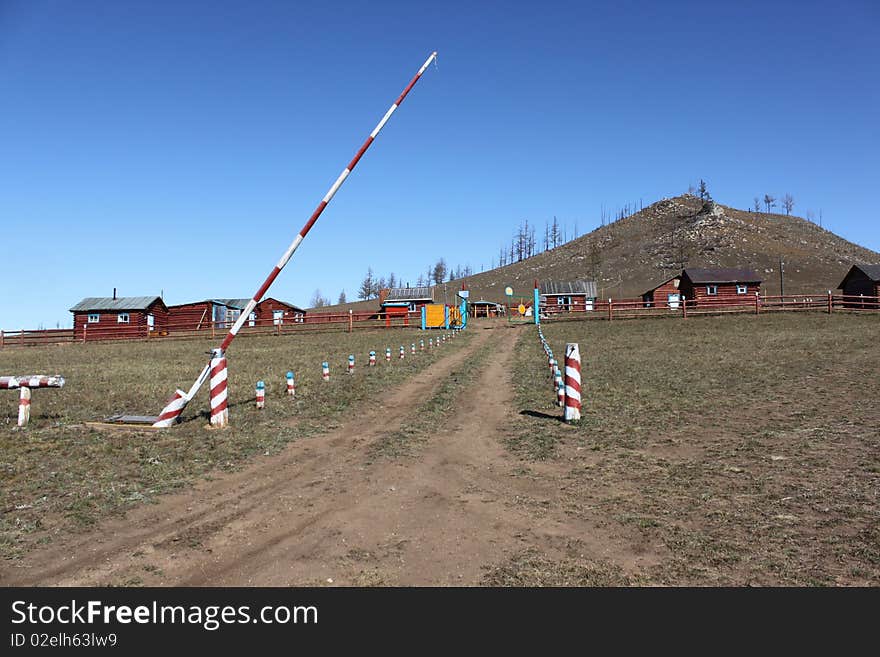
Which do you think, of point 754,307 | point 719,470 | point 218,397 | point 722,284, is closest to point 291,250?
point 218,397

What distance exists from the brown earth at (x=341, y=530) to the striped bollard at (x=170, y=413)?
3.09m

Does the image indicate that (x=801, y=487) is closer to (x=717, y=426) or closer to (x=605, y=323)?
(x=717, y=426)

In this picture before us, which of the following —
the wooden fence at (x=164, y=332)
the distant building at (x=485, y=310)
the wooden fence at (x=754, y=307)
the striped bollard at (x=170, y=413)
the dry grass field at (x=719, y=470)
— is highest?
the distant building at (x=485, y=310)

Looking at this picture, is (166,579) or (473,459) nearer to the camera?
(166,579)

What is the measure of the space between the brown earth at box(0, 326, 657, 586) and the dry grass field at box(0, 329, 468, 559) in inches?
25.7

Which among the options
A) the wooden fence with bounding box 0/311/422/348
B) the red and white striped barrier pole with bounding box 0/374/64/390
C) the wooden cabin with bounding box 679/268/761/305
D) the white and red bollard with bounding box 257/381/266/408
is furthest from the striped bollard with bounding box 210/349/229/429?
the wooden cabin with bounding box 679/268/761/305

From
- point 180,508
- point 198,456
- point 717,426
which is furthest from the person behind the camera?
point 717,426

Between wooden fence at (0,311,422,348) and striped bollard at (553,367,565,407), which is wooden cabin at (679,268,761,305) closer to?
wooden fence at (0,311,422,348)

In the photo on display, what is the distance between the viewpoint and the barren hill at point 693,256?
126 meters

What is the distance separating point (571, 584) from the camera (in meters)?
4.05

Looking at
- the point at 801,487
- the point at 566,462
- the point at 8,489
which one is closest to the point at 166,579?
the point at 8,489

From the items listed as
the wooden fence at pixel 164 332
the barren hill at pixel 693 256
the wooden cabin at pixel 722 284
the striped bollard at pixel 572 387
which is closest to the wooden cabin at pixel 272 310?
the wooden fence at pixel 164 332

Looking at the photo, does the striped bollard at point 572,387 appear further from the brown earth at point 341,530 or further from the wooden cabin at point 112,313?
the wooden cabin at point 112,313

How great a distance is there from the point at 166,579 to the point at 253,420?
23.0ft
